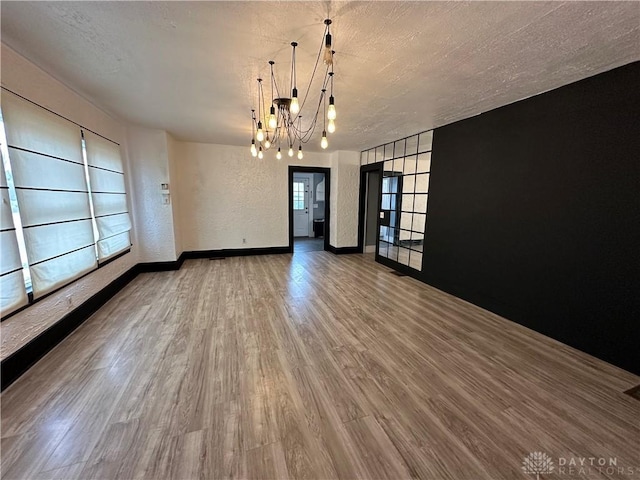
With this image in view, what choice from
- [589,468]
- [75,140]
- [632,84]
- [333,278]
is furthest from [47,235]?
[632,84]

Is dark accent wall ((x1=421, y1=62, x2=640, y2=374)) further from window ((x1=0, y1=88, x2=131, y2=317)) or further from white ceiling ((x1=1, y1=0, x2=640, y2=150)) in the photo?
window ((x1=0, y1=88, x2=131, y2=317))

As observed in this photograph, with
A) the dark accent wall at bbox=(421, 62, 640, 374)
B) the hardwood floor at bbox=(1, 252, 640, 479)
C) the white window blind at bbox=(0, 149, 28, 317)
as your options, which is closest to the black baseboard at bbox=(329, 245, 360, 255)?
the dark accent wall at bbox=(421, 62, 640, 374)

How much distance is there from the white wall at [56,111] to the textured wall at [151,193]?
80 centimetres

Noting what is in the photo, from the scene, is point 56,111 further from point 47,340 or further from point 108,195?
point 47,340

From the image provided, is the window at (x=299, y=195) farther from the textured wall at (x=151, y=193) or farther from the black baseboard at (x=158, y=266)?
the black baseboard at (x=158, y=266)

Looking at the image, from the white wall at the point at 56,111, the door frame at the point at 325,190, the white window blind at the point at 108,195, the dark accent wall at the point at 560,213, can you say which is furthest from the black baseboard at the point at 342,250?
the white wall at the point at 56,111

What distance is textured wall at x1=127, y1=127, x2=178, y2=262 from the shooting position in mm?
4551

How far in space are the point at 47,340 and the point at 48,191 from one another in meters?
1.38

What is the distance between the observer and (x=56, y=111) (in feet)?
8.62

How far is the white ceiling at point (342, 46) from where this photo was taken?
1583 mm

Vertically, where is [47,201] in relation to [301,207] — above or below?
above

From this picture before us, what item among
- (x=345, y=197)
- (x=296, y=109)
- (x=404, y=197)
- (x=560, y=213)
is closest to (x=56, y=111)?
(x=296, y=109)

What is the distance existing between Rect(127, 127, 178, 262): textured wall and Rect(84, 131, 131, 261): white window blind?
30 cm

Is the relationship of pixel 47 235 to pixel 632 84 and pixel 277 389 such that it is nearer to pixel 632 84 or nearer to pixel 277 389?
pixel 277 389
